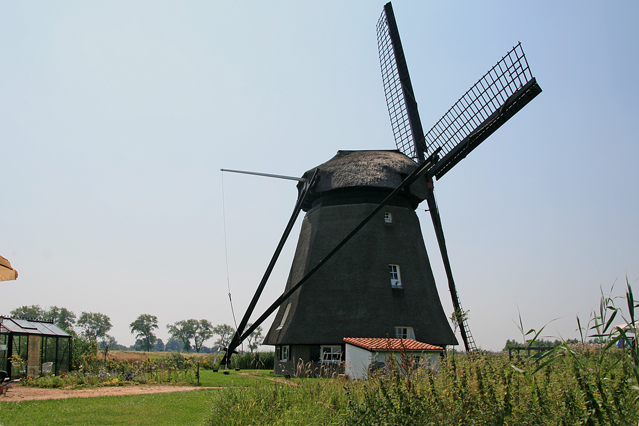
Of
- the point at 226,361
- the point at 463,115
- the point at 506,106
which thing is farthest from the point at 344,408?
the point at 463,115

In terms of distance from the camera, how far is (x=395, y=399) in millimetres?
4445

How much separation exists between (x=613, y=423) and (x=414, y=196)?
518 inches

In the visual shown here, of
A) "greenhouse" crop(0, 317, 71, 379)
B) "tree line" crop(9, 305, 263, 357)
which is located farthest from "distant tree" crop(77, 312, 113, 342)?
"greenhouse" crop(0, 317, 71, 379)

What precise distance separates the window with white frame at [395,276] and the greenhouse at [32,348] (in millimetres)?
11647

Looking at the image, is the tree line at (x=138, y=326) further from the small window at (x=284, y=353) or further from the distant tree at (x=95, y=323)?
the small window at (x=284, y=353)

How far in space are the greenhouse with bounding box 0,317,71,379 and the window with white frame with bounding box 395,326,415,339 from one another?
11459mm

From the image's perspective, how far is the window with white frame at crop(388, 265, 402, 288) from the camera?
14711mm

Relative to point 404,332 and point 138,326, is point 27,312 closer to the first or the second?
point 138,326

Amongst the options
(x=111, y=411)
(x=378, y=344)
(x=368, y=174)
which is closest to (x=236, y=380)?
(x=378, y=344)

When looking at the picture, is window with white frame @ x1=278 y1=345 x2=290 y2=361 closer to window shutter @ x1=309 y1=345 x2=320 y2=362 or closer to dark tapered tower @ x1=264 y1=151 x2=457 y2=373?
dark tapered tower @ x1=264 y1=151 x2=457 y2=373

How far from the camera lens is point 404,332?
14.2 metres

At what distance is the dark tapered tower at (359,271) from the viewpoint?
13.9 metres

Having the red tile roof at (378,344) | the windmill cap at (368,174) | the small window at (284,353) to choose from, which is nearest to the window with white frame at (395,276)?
the red tile roof at (378,344)

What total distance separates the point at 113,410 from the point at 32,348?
376 inches
